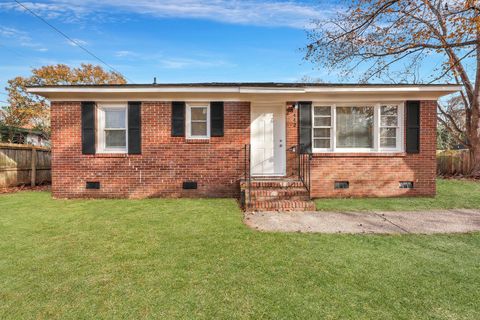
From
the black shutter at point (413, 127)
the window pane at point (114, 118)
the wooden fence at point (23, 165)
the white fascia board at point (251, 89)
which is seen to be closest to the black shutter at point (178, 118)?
the white fascia board at point (251, 89)

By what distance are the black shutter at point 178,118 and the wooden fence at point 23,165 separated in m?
6.38

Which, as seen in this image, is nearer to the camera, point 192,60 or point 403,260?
point 403,260

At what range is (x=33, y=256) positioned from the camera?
350 centimetres

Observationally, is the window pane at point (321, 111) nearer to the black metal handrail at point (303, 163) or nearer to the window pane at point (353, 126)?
the window pane at point (353, 126)

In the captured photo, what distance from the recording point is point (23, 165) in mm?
10086

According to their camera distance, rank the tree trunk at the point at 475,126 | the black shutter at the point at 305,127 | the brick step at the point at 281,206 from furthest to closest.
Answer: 1. the tree trunk at the point at 475,126
2. the black shutter at the point at 305,127
3. the brick step at the point at 281,206

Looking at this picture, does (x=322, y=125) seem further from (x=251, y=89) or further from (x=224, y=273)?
(x=224, y=273)

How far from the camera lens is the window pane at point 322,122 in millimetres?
8086

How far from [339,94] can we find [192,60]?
39.0 ft

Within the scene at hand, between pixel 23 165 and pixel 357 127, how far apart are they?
468 inches

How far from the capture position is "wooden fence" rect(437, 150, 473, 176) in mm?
14336

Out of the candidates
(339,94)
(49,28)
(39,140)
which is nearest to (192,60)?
(49,28)

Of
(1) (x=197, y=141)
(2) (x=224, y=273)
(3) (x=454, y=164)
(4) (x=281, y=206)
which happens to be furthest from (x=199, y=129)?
(3) (x=454, y=164)

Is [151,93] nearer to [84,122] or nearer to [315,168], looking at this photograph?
[84,122]
